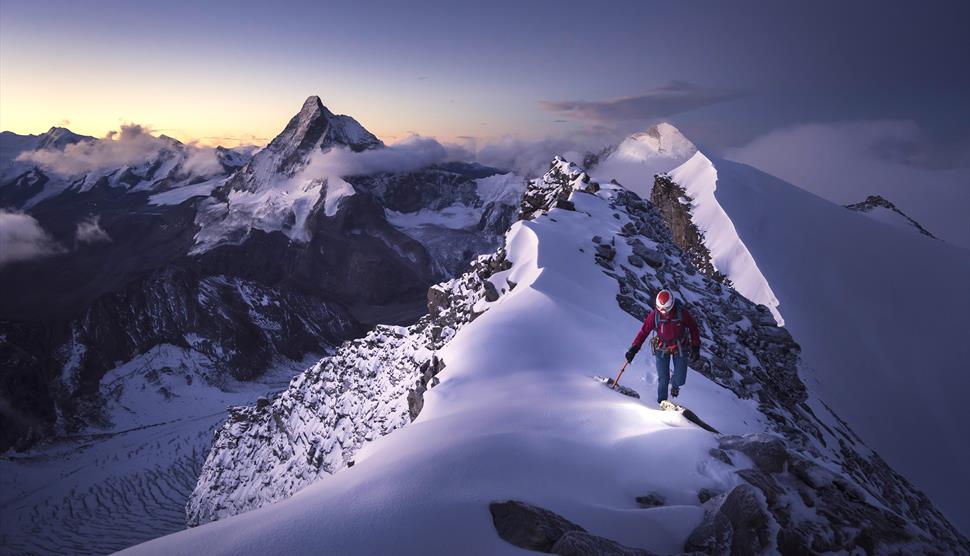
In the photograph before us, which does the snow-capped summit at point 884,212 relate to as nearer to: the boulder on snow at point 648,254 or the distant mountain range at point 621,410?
the distant mountain range at point 621,410

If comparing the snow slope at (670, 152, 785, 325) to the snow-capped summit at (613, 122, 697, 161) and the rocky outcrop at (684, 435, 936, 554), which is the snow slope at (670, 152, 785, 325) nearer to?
the rocky outcrop at (684, 435, 936, 554)

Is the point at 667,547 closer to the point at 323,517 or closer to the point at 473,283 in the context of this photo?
the point at 323,517

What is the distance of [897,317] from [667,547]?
5224 cm

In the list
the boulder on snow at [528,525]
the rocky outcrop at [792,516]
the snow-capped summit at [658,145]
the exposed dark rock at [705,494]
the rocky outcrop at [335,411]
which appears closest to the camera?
the boulder on snow at [528,525]

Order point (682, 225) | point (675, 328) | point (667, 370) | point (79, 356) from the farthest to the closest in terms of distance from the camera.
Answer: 1. point (79, 356)
2. point (682, 225)
3. point (667, 370)
4. point (675, 328)

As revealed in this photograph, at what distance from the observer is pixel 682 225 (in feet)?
185

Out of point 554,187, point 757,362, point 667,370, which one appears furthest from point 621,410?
point 554,187

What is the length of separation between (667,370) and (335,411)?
155 ft

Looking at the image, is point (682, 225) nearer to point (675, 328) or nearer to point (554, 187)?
point (554, 187)

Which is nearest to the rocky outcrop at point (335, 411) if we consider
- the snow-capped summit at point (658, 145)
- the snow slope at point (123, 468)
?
the snow slope at point (123, 468)

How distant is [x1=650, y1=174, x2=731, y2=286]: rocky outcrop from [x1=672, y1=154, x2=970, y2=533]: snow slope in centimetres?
153

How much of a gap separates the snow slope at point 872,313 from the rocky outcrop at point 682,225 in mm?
1533

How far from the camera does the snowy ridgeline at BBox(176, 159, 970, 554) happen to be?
588 centimetres

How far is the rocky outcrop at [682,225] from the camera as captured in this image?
49750 millimetres
